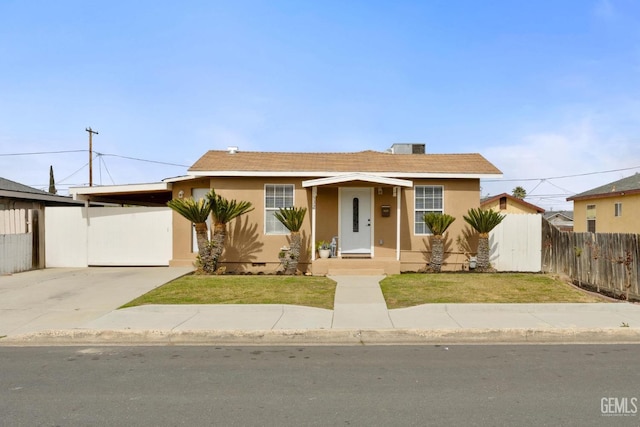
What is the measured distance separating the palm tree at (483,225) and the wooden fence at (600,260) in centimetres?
193

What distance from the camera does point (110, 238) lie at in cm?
1447

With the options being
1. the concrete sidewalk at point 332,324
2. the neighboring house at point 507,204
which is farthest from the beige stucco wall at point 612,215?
the concrete sidewalk at point 332,324

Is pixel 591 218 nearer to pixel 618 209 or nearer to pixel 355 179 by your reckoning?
pixel 618 209

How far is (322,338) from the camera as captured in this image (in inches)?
272

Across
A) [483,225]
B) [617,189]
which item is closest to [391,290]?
[483,225]

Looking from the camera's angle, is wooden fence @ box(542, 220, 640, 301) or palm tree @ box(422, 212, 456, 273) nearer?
wooden fence @ box(542, 220, 640, 301)

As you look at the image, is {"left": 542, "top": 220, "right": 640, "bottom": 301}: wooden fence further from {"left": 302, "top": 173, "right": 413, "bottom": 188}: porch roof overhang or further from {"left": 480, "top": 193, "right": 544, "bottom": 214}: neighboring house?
{"left": 480, "top": 193, "right": 544, "bottom": 214}: neighboring house

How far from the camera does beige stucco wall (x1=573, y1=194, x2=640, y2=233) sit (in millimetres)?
22219

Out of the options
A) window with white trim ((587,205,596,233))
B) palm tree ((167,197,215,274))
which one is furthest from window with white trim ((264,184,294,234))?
window with white trim ((587,205,596,233))

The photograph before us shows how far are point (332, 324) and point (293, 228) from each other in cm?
571

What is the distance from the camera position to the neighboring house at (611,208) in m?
22.3

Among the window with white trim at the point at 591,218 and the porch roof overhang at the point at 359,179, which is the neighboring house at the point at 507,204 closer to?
the window with white trim at the point at 591,218
